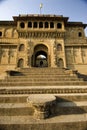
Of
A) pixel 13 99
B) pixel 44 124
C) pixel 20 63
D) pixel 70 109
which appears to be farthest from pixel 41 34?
pixel 44 124

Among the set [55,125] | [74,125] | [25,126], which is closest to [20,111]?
[25,126]

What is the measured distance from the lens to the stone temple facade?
22.6 m

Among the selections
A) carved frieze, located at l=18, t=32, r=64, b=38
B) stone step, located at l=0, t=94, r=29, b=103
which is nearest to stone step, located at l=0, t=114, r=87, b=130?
stone step, located at l=0, t=94, r=29, b=103

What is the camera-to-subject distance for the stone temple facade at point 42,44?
2261cm

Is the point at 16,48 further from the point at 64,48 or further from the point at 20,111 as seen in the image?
the point at 20,111

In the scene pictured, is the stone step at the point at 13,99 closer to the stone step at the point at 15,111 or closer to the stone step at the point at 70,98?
the stone step at the point at 15,111

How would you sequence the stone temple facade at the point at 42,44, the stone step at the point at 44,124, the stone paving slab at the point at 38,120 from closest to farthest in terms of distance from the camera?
the stone step at the point at 44,124
the stone paving slab at the point at 38,120
the stone temple facade at the point at 42,44

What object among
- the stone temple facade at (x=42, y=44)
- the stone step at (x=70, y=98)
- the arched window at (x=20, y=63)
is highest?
the stone temple facade at (x=42, y=44)

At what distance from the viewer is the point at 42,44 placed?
23688mm

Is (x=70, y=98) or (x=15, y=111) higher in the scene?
(x=70, y=98)

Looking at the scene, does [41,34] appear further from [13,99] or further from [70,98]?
[13,99]

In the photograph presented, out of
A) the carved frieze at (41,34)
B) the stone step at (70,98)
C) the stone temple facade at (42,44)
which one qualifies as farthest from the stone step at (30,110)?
the carved frieze at (41,34)

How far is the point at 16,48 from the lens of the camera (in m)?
23.7

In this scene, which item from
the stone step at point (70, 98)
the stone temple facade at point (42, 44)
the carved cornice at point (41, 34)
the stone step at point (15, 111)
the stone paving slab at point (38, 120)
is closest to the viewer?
the stone paving slab at point (38, 120)
